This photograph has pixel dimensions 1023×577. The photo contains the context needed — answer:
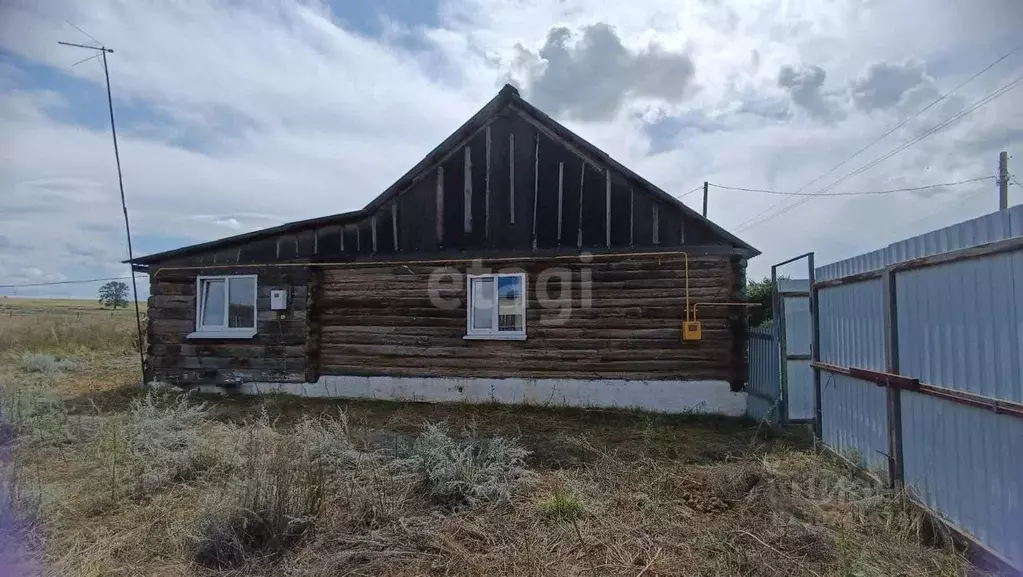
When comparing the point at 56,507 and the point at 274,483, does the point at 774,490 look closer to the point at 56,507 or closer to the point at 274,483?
the point at 274,483

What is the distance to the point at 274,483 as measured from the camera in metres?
4.53

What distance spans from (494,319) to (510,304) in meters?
0.40

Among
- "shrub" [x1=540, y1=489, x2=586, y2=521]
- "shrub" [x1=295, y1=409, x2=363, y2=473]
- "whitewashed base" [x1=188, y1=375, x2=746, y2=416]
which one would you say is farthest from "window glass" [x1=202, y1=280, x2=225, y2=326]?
"shrub" [x1=540, y1=489, x2=586, y2=521]

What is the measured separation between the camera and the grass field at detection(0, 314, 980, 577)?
393 cm

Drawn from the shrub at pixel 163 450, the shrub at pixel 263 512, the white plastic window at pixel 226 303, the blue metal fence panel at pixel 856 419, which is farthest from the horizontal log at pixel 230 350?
the blue metal fence panel at pixel 856 419

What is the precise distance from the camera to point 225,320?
11.5m

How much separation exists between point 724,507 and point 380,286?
7707 mm

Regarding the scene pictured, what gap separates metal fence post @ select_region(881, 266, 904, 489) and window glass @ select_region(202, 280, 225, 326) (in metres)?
11.3

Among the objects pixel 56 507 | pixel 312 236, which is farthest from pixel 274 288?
pixel 56 507

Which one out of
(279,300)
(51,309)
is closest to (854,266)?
(279,300)

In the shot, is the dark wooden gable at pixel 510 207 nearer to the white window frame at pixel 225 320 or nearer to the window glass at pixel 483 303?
the window glass at pixel 483 303

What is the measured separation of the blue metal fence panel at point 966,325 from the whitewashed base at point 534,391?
494cm

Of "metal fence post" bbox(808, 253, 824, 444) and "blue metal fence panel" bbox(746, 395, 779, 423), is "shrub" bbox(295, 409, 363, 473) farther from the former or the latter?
"blue metal fence panel" bbox(746, 395, 779, 423)

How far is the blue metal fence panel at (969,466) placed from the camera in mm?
3555
